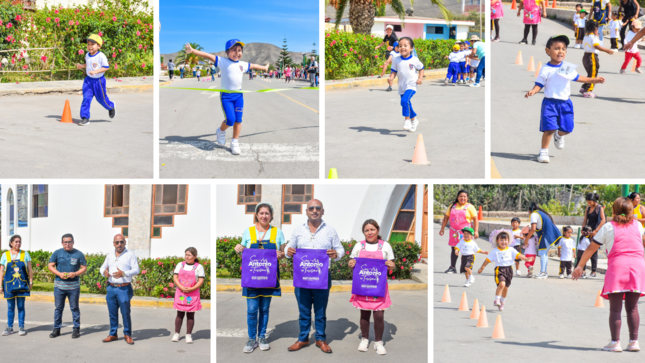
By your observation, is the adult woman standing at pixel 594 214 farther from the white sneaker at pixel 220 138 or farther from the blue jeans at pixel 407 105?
the white sneaker at pixel 220 138

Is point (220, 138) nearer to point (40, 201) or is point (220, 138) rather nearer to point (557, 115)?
point (40, 201)

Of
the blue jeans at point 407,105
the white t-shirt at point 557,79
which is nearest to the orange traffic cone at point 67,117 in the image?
the blue jeans at point 407,105

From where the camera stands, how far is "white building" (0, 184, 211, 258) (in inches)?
305

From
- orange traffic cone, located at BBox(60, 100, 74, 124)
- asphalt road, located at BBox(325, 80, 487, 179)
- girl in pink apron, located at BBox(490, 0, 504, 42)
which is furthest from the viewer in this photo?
girl in pink apron, located at BBox(490, 0, 504, 42)

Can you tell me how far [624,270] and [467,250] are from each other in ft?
10.1

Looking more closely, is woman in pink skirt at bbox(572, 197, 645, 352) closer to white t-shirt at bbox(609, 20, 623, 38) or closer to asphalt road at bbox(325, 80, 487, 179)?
asphalt road at bbox(325, 80, 487, 179)

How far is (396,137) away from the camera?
284 inches

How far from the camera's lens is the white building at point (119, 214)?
7.76 metres

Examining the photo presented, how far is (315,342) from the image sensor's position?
5.47 metres

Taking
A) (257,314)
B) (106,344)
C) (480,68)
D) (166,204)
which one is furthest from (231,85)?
(480,68)

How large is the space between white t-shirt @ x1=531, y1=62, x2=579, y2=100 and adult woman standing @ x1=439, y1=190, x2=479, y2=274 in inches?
63.1

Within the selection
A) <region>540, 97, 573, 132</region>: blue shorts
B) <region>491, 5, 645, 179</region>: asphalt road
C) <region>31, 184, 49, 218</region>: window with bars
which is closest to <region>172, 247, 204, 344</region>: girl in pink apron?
<region>31, 184, 49, 218</region>: window with bars

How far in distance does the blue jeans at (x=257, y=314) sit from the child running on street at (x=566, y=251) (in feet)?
19.5

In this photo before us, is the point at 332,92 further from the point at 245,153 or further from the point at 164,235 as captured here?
the point at 245,153
